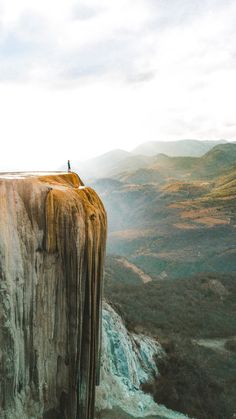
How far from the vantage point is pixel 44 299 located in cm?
605

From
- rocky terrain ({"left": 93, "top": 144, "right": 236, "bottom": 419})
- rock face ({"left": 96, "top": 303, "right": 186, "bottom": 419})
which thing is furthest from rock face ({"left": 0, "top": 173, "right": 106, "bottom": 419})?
rocky terrain ({"left": 93, "top": 144, "right": 236, "bottom": 419})

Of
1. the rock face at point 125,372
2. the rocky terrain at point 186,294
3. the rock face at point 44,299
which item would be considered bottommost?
the rocky terrain at point 186,294

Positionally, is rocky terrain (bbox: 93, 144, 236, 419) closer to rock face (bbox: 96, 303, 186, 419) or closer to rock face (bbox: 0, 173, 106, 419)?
rock face (bbox: 96, 303, 186, 419)

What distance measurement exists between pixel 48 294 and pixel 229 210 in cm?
7911

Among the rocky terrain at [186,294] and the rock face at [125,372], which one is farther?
the rocky terrain at [186,294]

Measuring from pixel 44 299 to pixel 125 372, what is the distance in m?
9.14

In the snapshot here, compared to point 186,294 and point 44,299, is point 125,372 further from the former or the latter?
point 186,294

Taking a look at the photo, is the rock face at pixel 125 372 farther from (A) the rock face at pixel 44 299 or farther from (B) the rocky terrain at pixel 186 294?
(A) the rock face at pixel 44 299

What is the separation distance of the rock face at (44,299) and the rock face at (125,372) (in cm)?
563

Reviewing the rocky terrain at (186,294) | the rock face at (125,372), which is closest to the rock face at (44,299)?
the rock face at (125,372)

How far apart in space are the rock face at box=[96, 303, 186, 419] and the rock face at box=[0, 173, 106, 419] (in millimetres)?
5628

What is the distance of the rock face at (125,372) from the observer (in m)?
11.8

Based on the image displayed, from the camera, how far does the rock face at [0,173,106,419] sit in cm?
590

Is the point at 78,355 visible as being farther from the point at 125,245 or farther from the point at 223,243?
the point at 125,245
